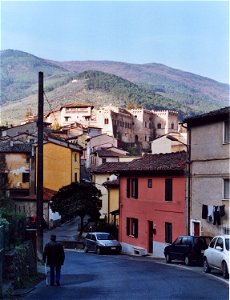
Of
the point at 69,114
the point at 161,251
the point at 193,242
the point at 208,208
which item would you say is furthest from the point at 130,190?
the point at 69,114

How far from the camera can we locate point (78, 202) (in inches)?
2025

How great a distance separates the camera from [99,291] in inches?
687

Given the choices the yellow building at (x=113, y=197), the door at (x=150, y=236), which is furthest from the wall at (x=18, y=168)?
the door at (x=150, y=236)

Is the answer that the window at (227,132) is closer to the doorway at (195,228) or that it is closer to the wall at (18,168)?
the doorway at (195,228)

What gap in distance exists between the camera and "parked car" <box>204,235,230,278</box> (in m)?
20.9

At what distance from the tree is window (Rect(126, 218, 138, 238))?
6.42 m

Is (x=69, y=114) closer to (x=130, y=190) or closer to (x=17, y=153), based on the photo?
(x=17, y=153)

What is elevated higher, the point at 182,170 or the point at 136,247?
the point at 182,170

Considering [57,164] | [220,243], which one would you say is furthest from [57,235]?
[220,243]

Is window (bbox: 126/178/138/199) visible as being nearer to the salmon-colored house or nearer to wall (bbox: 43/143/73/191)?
the salmon-colored house

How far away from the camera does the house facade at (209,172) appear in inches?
1194

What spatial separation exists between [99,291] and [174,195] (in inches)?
791

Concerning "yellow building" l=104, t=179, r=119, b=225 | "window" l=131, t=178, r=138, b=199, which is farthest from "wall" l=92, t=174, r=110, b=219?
"window" l=131, t=178, r=138, b=199

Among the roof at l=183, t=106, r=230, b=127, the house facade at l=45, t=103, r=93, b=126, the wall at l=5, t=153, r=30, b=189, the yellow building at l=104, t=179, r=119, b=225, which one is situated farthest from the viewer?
the house facade at l=45, t=103, r=93, b=126
